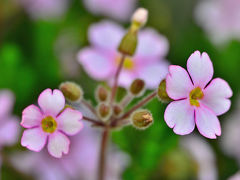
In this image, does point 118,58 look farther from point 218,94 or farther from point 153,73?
point 218,94

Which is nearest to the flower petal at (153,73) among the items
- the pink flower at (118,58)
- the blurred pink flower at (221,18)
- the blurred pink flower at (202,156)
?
the pink flower at (118,58)

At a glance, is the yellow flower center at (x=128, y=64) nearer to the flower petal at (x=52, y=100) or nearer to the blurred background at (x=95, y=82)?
the blurred background at (x=95, y=82)

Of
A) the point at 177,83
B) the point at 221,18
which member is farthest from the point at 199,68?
the point at 221,18

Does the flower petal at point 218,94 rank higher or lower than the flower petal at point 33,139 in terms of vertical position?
higher

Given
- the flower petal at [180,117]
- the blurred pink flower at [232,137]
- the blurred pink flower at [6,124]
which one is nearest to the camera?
the flower petal at [180,117]

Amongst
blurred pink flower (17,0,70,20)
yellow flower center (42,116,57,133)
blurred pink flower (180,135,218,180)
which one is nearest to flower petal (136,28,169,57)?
blurred pink flower (180,135,218,180)
